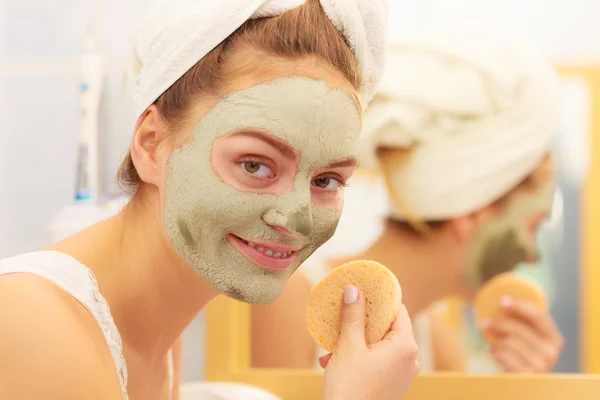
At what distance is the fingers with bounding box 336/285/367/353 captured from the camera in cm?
79

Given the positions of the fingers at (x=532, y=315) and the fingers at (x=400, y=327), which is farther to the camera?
the fingers at (x=532, y=315)

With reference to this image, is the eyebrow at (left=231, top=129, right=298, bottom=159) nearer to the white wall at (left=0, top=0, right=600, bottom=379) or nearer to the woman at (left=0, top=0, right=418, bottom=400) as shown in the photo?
the woman at (left=0, top=0, right=418, bottom=400)

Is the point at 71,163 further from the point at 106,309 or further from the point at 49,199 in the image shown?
the point at 106,309

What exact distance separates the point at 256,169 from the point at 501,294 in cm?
59

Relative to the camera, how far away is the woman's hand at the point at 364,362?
749 mm

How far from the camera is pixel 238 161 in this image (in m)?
0.71

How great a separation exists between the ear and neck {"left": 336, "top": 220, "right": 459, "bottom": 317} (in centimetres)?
50

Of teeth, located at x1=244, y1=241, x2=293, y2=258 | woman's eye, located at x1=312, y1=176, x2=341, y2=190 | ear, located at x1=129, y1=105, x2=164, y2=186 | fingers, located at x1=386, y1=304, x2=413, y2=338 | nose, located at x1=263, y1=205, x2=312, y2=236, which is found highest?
ear, located at x1=129, y1=105, x2=164, y2=186

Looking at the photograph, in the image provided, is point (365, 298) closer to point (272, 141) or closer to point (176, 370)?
point (272, 141)

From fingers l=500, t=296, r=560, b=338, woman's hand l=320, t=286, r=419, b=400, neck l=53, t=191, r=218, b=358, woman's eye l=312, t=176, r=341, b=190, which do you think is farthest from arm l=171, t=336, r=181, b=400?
fingers l=500, t=296, r=560, b=338

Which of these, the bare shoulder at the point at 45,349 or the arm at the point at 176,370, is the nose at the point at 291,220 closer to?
the bare shoulder at the point at 45,349

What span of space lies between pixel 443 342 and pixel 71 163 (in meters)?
0.77

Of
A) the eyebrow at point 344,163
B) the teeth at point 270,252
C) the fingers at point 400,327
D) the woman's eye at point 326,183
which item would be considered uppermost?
the eyebrow at point 344,163

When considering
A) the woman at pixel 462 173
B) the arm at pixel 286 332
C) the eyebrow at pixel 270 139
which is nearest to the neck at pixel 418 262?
the woman at pixel 462 173
